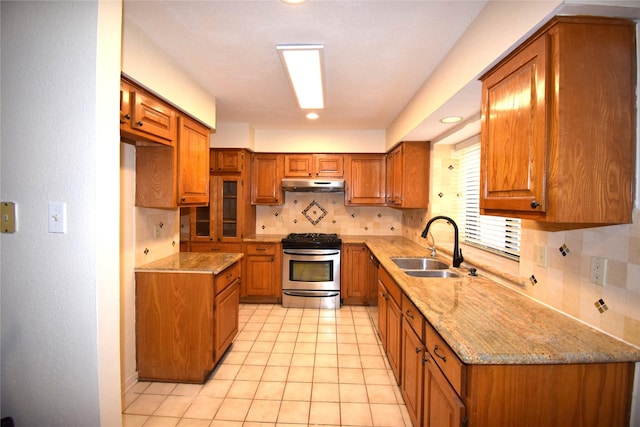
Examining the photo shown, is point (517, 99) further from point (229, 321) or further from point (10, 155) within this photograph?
point (229, 321)

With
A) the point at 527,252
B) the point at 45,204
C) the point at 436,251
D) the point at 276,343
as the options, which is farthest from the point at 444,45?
the point at 276,343

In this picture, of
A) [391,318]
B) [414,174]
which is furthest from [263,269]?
[414,174]

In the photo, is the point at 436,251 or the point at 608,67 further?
the point at 436,251

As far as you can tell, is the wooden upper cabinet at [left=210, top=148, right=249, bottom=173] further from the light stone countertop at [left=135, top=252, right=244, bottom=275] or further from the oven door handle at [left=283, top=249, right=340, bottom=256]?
the light stone countertop at [left=135, top=252, right=244, bottom=275]

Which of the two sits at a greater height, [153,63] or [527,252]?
[153,63]

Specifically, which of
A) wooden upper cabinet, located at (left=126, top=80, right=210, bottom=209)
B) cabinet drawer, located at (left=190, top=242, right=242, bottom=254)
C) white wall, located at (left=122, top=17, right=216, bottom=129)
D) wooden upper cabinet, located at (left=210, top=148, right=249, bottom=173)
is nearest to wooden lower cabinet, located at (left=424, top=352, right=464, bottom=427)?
wooden upper cabinet, located at (left=126, top=80, right=210, bottom=209)

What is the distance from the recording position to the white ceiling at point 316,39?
1500 millimetres

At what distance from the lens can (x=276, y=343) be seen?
9.07ft

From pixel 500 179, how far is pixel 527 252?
593 millimetres

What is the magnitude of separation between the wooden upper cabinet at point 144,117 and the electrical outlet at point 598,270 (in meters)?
2.48

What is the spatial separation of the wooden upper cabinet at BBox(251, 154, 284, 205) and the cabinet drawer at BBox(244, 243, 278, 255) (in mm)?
625

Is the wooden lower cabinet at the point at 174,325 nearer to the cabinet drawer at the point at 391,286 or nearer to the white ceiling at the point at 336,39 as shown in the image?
the cabinet drawer at the point at 391,286

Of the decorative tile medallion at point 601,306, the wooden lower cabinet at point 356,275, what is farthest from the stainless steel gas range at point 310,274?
the decorative tile medallion at point 601,306

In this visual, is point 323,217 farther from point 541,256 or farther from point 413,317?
point 541,256
